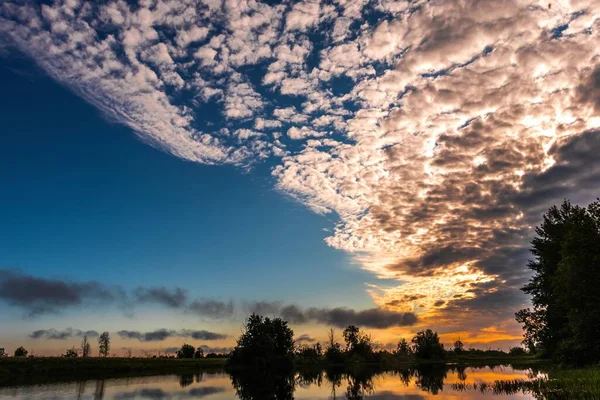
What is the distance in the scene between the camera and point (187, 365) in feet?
408

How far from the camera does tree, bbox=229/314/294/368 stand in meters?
120

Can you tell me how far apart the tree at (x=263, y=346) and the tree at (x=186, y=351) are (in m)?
57.0

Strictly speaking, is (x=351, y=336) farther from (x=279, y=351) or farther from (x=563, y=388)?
(x=563, y=388)

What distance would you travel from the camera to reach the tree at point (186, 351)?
16938cm

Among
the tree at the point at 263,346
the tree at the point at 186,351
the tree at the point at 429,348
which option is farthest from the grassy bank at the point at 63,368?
the tree at the point at 429,348

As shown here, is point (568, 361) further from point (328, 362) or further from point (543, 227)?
point (328, 362)

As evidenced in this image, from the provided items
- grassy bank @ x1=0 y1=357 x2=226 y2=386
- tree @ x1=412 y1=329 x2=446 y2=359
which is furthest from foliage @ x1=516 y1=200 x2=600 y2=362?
tree @ x1=412 y1=329 x2=446 y2=359

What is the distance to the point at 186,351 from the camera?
171000 mm

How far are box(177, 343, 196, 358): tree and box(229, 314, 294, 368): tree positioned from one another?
57.0 meters

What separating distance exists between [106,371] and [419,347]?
140614mm

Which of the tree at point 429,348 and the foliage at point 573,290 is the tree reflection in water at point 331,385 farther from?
the tree at point 429,348

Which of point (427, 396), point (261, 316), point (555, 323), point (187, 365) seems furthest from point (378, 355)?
point (427, 396)

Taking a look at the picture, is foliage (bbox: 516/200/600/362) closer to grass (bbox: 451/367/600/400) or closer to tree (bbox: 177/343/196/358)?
grass (bbox: 451/367/600/400)

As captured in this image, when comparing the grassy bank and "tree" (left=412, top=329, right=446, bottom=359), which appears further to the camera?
"tree" (left=412, top=329, right=446, bottom=359)
